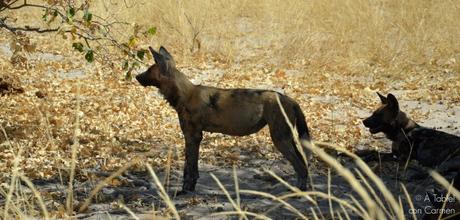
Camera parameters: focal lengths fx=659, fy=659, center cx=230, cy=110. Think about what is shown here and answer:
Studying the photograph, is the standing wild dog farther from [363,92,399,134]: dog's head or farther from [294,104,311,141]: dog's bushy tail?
[363,92,399,134]: dog's head

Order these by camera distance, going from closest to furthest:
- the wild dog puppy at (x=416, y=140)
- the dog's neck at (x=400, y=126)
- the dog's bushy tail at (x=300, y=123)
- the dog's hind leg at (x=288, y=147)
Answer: the dog's hind leg at (x=288, y=147) → the dog's bushy tail at (x=300, y=123) → the wild dog puppy at (x=416, y=140) → the dog's neck at (x=400, y=126)

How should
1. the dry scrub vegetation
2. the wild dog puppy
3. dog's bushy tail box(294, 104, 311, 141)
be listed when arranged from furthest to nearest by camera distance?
the dry scrub vegetation → the wild dog puppy → dog's bushy tail box(294, 104, 311, 141)

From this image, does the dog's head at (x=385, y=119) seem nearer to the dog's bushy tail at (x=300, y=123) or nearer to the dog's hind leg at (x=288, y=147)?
the dog's bushy tail at (x=300, y=123)

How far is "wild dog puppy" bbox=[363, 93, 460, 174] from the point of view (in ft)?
19.1

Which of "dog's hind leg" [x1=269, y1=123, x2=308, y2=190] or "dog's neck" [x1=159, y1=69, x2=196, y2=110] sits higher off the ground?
"dog's neck" [x1=159, y1=69, x2=196, y2=110]

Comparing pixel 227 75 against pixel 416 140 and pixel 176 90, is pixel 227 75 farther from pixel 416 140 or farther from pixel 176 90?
pixel 176 90

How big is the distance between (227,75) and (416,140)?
4.18 m

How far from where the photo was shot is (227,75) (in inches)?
395

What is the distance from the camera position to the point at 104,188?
17.0 ft

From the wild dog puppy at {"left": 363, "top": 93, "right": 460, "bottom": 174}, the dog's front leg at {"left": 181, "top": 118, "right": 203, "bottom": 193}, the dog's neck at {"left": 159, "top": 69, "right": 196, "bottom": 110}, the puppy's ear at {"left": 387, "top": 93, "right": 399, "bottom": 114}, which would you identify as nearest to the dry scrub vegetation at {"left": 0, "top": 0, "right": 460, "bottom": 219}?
the dog's front leg at {"left": 181, "top": 118, "right": 203, "bottom": 193}

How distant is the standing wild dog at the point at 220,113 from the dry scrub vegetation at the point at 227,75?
35 centimetres

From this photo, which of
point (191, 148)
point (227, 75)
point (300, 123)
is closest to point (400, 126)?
point (300, 123)

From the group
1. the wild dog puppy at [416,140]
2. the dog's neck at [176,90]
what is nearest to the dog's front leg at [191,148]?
the dog's neck at [176,90]

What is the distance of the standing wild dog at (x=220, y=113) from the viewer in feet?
17.2
